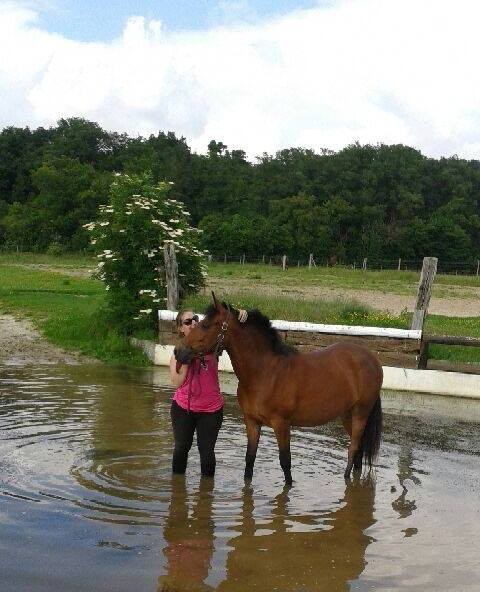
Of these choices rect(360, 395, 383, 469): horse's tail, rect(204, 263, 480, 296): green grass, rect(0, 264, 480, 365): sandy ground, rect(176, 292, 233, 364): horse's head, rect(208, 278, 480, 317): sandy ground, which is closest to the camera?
rect(176, 292, 233, 364): horse's head

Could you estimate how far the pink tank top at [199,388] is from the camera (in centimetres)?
716

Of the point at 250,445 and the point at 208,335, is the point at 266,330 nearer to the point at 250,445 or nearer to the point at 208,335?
the point at 208,335

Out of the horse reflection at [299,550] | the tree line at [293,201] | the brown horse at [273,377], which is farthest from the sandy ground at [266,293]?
the tree line at [293,201]

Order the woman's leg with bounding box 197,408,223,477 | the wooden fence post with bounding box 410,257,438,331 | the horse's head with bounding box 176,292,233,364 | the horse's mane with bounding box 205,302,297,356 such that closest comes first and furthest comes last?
1. the horse's head with bounding box 176,292,233,364
2. the woman's leg with bounding box 197,408,223,477
3. the horse's mane with bounding box 205,302,297,356
4. the wooden fence post with bounding box 410,257,438,331

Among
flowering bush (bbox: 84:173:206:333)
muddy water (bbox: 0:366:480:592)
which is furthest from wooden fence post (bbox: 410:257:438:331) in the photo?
flowering bush (bbox: 84:173:206:333)

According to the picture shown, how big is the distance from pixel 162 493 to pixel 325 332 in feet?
22.5

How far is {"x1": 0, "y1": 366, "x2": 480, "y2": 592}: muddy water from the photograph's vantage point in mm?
5199

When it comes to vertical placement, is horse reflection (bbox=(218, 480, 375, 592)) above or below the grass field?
below

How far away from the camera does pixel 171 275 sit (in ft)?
49.7

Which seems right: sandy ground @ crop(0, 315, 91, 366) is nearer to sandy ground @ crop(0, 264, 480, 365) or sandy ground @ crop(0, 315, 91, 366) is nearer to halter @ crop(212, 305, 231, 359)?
sandy ground @ crop(0, 264, 480, 365)

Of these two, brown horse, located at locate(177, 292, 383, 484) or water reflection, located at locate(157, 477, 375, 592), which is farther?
brown horse, located at locate(177, 292, 383, 484)

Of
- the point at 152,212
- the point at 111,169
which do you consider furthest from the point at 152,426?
the point at 111,169

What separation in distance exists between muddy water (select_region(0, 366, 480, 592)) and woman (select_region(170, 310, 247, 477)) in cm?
45

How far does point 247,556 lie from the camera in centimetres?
556
